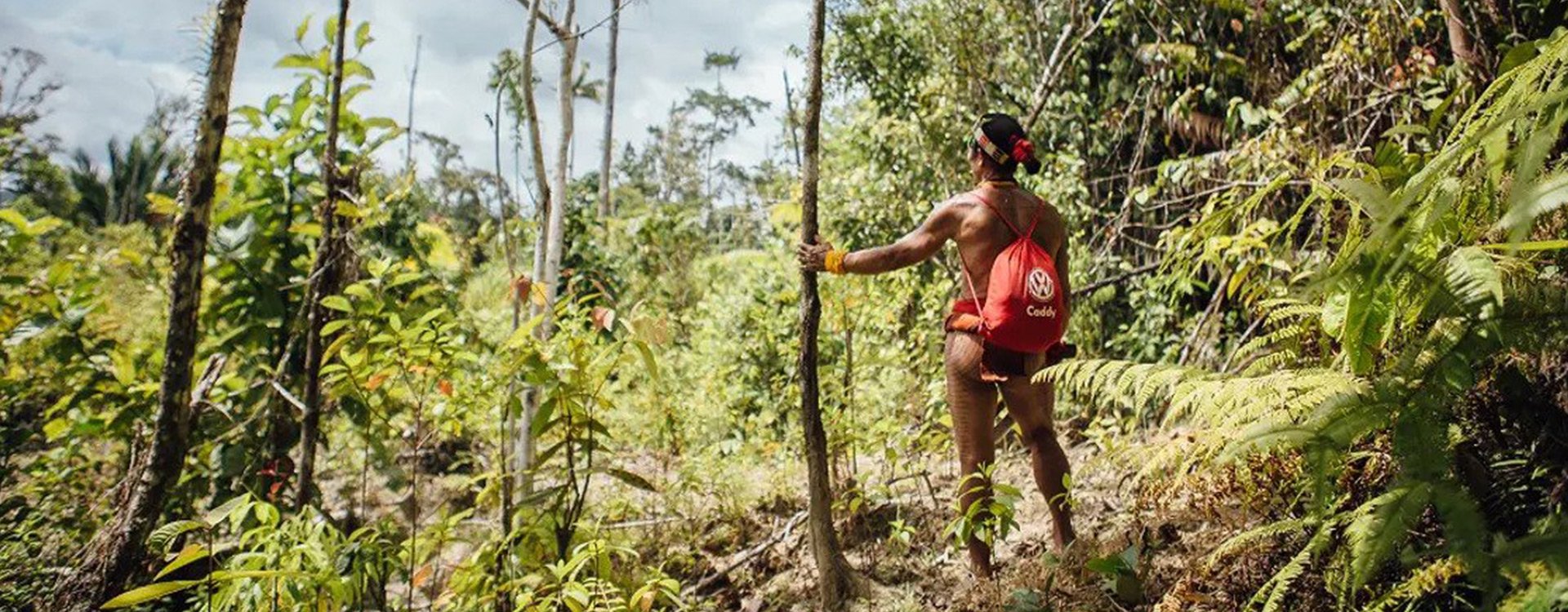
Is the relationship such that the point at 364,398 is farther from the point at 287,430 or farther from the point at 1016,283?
the point at 1016,283

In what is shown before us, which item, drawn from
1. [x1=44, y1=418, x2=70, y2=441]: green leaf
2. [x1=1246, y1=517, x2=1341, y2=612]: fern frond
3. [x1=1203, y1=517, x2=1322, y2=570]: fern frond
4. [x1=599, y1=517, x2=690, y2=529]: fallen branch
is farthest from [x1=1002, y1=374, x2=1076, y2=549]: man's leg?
[x1=44, y1=418, x2=70, y2=441]: green leaf

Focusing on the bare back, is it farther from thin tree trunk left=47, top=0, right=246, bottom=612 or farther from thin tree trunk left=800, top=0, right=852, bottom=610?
thin tree trunk left=47, top=0, right=246, bottom=612

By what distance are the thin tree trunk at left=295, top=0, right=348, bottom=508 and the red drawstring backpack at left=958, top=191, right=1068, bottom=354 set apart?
8.43 feet

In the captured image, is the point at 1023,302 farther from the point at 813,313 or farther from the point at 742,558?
the point at 742,558

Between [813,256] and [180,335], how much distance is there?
2.24 metres

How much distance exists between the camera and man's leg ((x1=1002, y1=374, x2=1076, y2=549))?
3.08 metres

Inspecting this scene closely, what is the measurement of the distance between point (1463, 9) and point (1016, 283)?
2922 mm

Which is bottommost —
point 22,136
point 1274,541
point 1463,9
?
point 1274,541

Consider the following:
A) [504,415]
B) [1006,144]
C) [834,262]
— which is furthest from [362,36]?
[1006,144]

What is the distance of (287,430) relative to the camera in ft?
12.8

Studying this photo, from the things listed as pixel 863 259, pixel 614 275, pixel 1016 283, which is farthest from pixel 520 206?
pixel 614 275

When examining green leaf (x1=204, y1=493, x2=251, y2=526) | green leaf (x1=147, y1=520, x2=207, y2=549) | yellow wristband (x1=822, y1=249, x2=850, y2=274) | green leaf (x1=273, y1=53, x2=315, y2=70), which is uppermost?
green leaf (x1=273, y1=53, x2=315, y2=70)

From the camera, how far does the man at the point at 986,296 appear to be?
3.06 m

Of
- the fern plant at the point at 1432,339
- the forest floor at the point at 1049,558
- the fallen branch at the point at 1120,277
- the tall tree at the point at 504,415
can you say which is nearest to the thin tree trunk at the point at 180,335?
the tall tree at the point at 504,415
